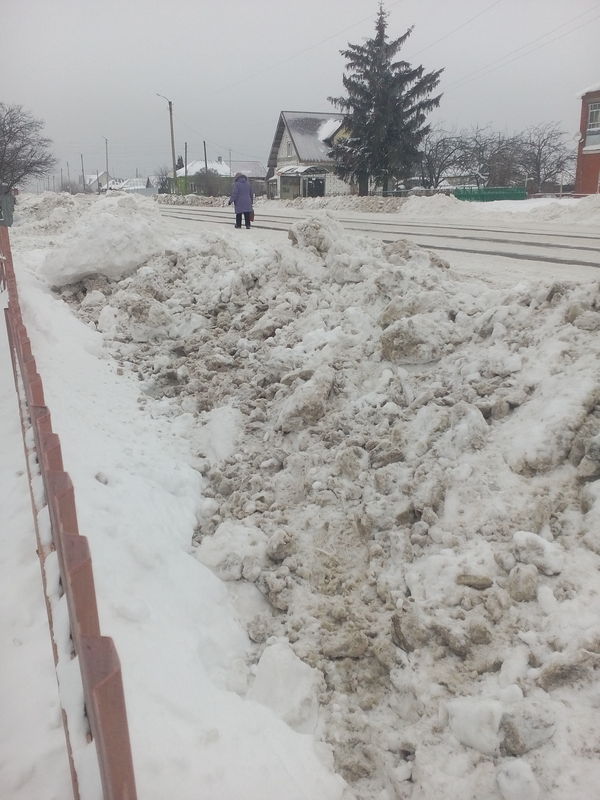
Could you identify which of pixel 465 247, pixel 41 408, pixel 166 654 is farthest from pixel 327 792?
pixel 465 247

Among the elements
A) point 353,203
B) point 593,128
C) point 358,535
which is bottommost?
point 358,535

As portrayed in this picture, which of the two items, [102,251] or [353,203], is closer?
[102,251]

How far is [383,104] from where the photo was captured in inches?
1210

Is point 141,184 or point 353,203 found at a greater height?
point 141,184

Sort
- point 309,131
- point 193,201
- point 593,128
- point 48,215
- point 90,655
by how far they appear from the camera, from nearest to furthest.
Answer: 1. point 90,655
2. point 48,215
3. point 593,128
4. point 193,201
5. point 309,131

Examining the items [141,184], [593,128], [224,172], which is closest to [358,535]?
[593,128]

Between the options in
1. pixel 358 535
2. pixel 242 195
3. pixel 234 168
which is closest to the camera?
pixel 358 535

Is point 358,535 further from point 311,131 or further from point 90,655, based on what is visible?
point 311,131

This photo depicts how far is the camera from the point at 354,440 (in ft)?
14.9

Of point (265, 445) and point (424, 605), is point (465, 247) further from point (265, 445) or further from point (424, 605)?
point (424, 605)

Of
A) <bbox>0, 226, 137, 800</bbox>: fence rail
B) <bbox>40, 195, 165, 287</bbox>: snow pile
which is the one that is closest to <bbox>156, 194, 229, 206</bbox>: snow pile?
<bbox>40, 195, 165, 287</bbox>: snow pile

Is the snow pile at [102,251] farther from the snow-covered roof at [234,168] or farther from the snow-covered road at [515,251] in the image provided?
the snow-covered roof at [234,168]

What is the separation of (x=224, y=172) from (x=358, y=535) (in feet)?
278

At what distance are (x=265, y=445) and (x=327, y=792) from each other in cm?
295
